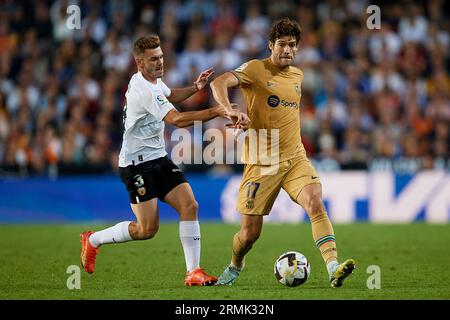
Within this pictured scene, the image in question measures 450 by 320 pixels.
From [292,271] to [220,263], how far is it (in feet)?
8.40

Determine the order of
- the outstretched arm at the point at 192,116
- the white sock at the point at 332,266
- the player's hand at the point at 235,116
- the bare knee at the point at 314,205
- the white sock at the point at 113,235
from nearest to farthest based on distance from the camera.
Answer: the player's hand at the point at 235,116
the outstretched arm at the point at 192,116
the white sock at the point at 332,266
the bare knee at the point at 314,205
the white sock at the point at 113,235

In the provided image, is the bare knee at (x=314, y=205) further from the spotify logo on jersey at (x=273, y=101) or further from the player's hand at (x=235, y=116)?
the player's hand at (x=235, y=116)

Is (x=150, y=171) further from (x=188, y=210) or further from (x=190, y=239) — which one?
(x=190, y=239)

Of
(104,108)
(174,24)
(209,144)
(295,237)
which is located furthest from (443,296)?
(174,24)

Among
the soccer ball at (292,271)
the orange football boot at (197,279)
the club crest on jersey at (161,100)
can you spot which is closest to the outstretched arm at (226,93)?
the club crest on jersey at (161,100)

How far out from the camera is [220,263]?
11.5 metres

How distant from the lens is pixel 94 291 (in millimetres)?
8852

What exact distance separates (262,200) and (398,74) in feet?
40.2

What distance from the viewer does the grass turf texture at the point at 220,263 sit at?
8.66m

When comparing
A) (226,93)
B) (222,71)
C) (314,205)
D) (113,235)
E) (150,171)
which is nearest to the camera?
(226,93)

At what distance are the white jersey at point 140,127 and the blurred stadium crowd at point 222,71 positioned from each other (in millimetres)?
8909

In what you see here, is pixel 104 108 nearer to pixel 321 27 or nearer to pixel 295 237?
pixel 321 27

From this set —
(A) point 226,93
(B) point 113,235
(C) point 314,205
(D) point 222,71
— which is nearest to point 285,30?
(A) point 226,93

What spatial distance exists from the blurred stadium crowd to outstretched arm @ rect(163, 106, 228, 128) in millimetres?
9479
